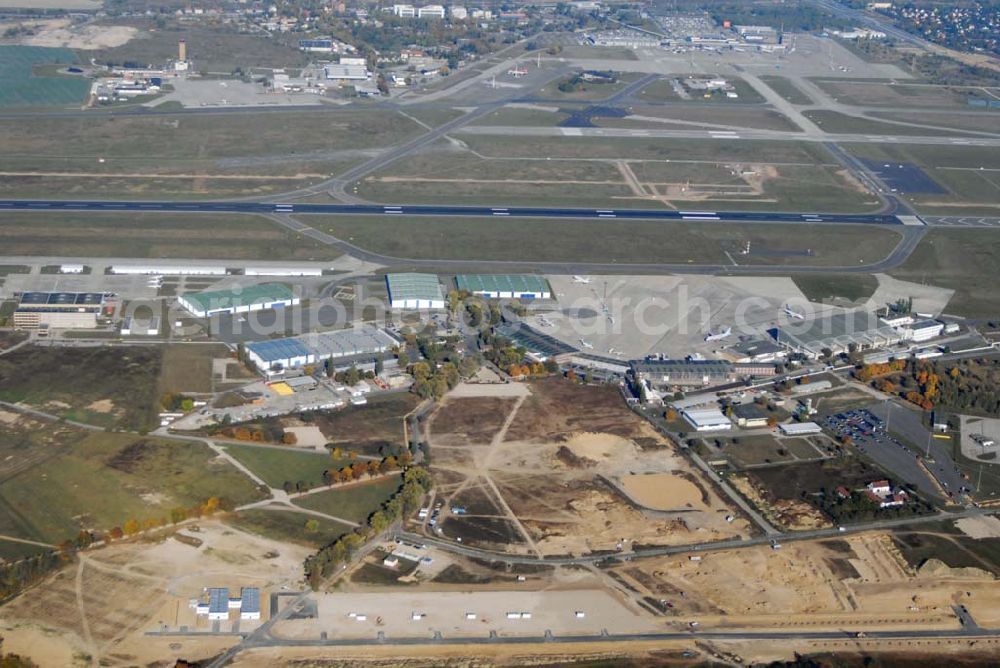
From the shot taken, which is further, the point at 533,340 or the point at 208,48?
the point at 208,48

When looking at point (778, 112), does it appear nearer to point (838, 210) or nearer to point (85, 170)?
point (838, 210)

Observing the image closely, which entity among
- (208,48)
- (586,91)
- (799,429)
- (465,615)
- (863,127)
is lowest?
(208,48)

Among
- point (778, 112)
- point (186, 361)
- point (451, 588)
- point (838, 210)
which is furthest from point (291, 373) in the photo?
point (778, 112)

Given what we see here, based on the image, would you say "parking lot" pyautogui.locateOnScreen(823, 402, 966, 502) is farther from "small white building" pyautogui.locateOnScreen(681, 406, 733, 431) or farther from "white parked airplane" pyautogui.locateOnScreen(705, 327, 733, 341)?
"white parked airplane" pyautogui.locateOnScreen(705, 327, 733, 341)

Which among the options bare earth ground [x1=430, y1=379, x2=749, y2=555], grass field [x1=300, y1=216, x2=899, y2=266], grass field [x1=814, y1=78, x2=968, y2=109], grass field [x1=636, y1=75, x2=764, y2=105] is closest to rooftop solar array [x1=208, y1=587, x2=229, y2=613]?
bare earth ground [x1=430, y1=379, x2=749, y2=555]

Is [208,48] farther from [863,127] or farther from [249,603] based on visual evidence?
[249,603]

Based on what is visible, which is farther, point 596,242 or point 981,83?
point 981,83

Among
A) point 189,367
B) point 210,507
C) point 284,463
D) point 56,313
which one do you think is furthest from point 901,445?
point 56,313
